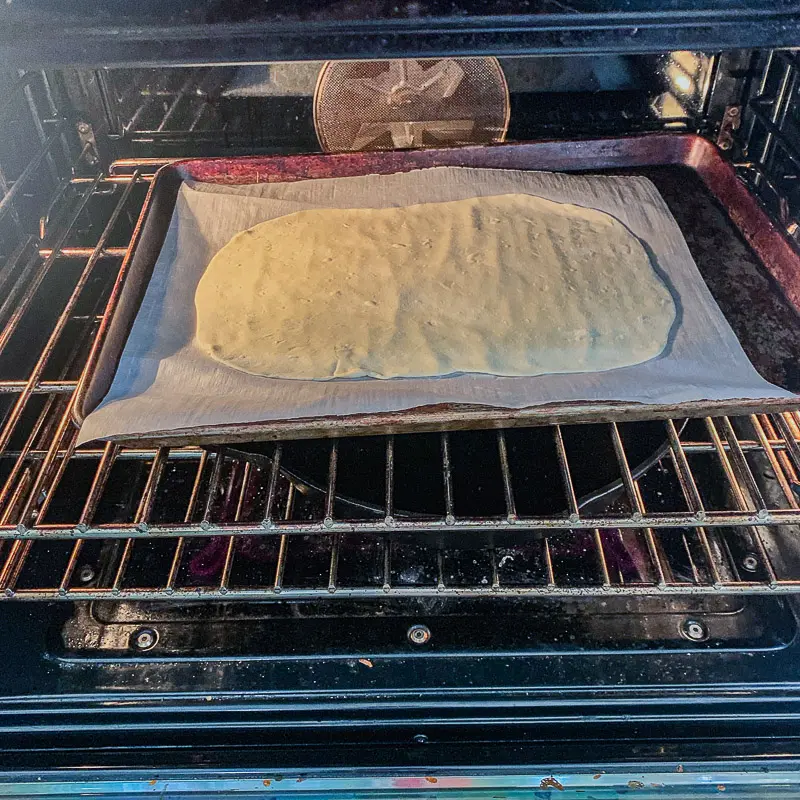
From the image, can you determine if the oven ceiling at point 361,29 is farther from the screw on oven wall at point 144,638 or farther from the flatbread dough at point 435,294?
the screw on oven wall at point 144,638

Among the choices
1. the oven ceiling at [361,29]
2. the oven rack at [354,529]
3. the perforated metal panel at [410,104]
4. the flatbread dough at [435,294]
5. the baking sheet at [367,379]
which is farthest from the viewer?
the perforated metal panel at [410,104]

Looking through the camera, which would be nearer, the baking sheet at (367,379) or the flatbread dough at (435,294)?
the baking sheet at (367,379)

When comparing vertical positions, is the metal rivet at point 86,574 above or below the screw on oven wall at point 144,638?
above

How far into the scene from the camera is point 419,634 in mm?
1038

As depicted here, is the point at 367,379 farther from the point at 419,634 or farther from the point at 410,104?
the point at 410,104

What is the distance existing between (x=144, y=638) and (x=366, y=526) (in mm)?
428

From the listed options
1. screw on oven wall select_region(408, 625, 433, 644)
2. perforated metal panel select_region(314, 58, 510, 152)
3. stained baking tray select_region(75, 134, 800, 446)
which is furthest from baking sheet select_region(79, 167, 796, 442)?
screw on oven wall select_region(408, 625, 433, 644)

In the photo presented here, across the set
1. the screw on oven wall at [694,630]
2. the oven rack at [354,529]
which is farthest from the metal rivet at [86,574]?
the screw on oven wall at [694,630]

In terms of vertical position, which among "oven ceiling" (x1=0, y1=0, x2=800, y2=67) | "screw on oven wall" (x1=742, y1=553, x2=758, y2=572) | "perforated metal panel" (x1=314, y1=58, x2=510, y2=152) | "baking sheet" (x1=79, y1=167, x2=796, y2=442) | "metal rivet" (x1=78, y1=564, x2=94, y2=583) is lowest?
"screw on oven wall" (x1=742, y1=553, x2=758, y2=572)

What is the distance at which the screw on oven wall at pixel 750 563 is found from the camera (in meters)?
1.09

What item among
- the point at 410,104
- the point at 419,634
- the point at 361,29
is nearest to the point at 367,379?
the point at 419,634

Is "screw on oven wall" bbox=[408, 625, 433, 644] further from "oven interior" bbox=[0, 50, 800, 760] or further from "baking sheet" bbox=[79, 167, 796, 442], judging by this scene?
"baking sheet" bbox=[79, 167, 796, 442]

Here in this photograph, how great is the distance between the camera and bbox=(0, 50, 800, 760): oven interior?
95cm

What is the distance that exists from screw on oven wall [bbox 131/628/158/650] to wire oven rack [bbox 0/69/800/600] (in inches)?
3.0
